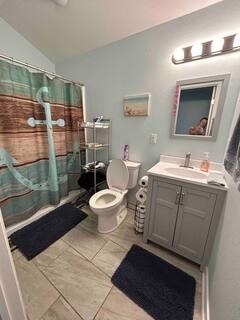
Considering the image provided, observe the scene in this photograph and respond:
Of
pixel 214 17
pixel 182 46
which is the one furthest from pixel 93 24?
pixel 214 17

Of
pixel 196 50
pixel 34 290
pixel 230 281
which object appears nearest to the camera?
pixel 230 281

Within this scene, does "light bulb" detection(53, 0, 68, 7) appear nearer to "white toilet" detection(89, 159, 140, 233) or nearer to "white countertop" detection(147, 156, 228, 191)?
"white toilet" detection(89, 159, 140, 233)

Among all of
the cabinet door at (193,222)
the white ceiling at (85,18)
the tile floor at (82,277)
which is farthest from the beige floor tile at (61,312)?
the white ceiling at (85,18)

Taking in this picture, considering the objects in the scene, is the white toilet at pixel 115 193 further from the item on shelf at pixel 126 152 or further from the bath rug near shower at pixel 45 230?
the bath rug near shower at pixel 45 230

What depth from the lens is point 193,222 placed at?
1300mm

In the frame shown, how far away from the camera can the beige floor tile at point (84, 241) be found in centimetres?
152

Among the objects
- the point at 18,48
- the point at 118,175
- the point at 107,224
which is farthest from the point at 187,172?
the point at 18,48

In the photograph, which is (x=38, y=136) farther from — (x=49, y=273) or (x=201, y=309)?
(x=201, y=309)

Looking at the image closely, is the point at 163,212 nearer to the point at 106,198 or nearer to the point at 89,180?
the point at 106,198

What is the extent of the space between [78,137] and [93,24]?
144cm

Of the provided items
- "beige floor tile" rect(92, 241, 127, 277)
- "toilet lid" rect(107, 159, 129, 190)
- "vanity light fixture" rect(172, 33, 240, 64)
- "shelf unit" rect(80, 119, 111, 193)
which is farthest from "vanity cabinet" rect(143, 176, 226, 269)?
"vanity light fixture" rect(172, 33, 240, 64)

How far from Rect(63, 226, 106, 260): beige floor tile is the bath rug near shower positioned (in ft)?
0.36

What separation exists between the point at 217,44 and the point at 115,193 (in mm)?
1845

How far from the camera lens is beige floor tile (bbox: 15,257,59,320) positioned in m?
1.05
